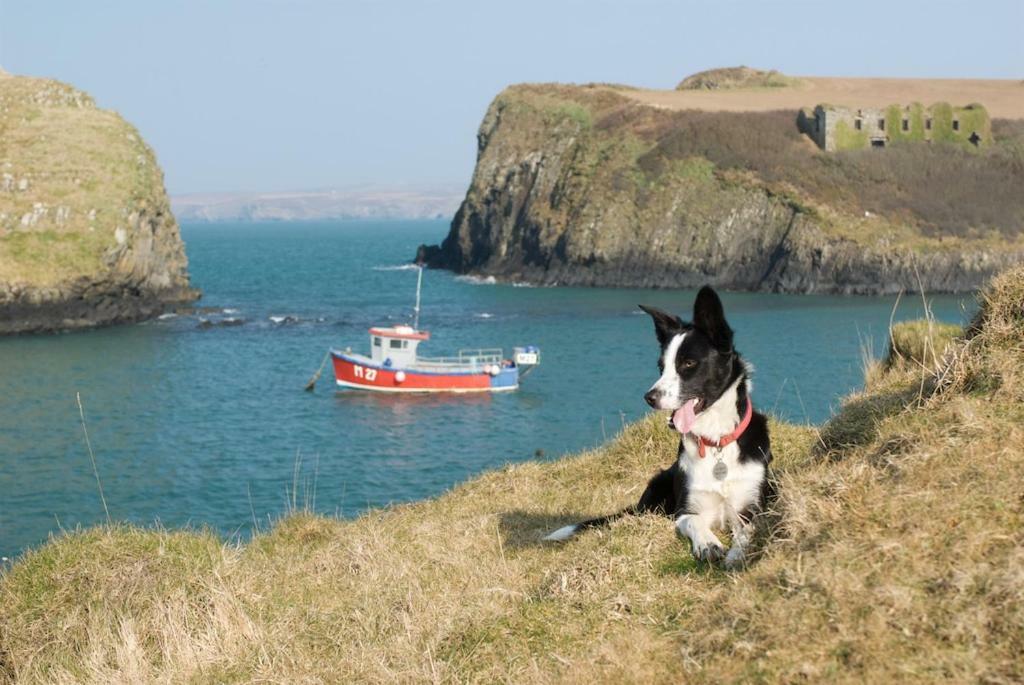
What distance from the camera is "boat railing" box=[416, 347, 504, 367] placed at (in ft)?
172

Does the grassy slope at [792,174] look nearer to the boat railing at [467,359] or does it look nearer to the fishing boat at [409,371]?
the boat railing at [467,359]

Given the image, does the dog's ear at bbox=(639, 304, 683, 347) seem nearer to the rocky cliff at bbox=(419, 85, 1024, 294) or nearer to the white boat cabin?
the white boat cabin

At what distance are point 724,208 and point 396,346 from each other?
55.2m

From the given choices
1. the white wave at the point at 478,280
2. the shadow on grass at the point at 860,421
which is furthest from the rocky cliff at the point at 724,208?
the shadow on grass at the point at 860,421

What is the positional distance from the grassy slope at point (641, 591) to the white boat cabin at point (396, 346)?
39.7 meters

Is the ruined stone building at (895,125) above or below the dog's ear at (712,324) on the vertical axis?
above

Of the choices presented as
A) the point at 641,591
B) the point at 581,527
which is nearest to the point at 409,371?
the point at 581,527

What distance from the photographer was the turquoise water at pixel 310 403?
108ft

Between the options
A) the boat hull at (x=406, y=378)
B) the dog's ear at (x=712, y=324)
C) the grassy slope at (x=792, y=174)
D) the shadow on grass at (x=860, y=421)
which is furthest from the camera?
the grassy slope at (x=792, y=174)

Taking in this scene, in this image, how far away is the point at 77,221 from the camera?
75.4m

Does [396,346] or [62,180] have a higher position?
[62,180]

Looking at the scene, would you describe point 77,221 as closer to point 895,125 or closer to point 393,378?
point 393,378

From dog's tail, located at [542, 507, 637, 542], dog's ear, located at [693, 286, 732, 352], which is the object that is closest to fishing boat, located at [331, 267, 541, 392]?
dog's tail, located at [542, 507, 637, 542]

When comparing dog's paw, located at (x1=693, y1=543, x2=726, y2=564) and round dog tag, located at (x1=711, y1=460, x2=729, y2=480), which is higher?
round dog tag, located at (x1=711, y1=460, x2=729, y2=480)
